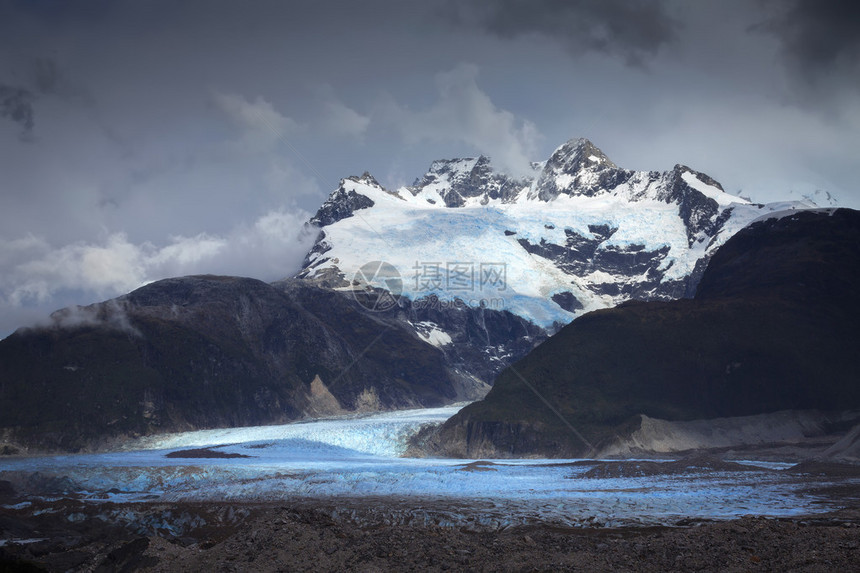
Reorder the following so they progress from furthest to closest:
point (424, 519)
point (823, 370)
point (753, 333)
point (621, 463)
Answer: point (753, 333)
point (823, 370)
point (621, 463)
point (424, 519)

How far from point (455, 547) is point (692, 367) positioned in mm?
120248

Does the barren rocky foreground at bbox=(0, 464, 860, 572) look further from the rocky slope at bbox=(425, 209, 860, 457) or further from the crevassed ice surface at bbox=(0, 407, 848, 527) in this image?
the rocky slope at bbox=(425, 209, 860, 457)

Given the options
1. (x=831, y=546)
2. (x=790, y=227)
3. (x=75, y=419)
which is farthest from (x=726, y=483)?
(x=75, y=419)

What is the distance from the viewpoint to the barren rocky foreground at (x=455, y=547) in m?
45.6

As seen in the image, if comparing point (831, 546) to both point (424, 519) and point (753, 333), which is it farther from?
point (753, 333)

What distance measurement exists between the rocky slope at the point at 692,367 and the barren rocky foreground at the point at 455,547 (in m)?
80.0

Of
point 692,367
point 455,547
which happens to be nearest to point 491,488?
point 455,547

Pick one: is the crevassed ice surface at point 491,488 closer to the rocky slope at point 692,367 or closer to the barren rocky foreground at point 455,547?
the barren rocky foreground at point 455,547

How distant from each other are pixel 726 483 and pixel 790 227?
125m

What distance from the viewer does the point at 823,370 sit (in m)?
150

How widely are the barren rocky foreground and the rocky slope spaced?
80.0m

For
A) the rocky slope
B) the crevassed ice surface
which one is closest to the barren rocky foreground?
the crevassed ice surface

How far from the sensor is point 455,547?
2050 inches

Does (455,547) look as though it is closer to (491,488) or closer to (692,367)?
(491,488)
